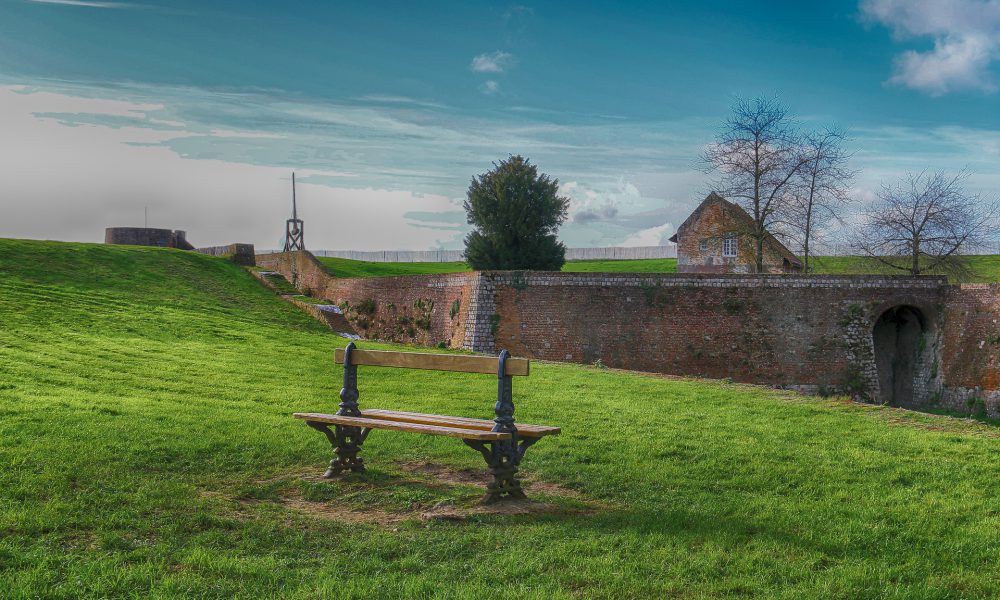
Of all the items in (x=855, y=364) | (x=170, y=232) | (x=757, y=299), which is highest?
(x=170, y=232)

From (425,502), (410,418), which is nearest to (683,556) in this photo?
(425,502)

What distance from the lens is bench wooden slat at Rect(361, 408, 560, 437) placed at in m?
7.21

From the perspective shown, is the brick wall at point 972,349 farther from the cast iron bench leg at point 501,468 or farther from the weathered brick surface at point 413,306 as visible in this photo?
the cast iron bench leg at point 501,468

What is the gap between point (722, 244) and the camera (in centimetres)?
3938

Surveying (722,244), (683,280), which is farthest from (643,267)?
(683,280)

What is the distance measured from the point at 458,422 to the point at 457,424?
49 mm

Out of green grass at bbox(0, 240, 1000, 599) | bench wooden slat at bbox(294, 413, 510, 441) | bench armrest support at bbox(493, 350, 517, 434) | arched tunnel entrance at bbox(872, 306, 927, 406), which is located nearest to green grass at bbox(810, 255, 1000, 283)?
arched tunnel entrance at bbox(872, 306, 927, 406)

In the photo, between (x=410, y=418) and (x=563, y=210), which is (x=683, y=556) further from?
(x=563, y=210)

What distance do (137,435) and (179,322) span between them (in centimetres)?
1333

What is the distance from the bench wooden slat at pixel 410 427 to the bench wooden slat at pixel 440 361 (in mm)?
532

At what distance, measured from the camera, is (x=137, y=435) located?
9.27 metres

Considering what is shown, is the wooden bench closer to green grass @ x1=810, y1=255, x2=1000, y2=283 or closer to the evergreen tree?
green grass @ x1=810, y1=255, x2=1000, y2=283

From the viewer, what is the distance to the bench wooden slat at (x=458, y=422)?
284 inches

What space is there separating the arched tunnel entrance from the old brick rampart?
3.45ft
